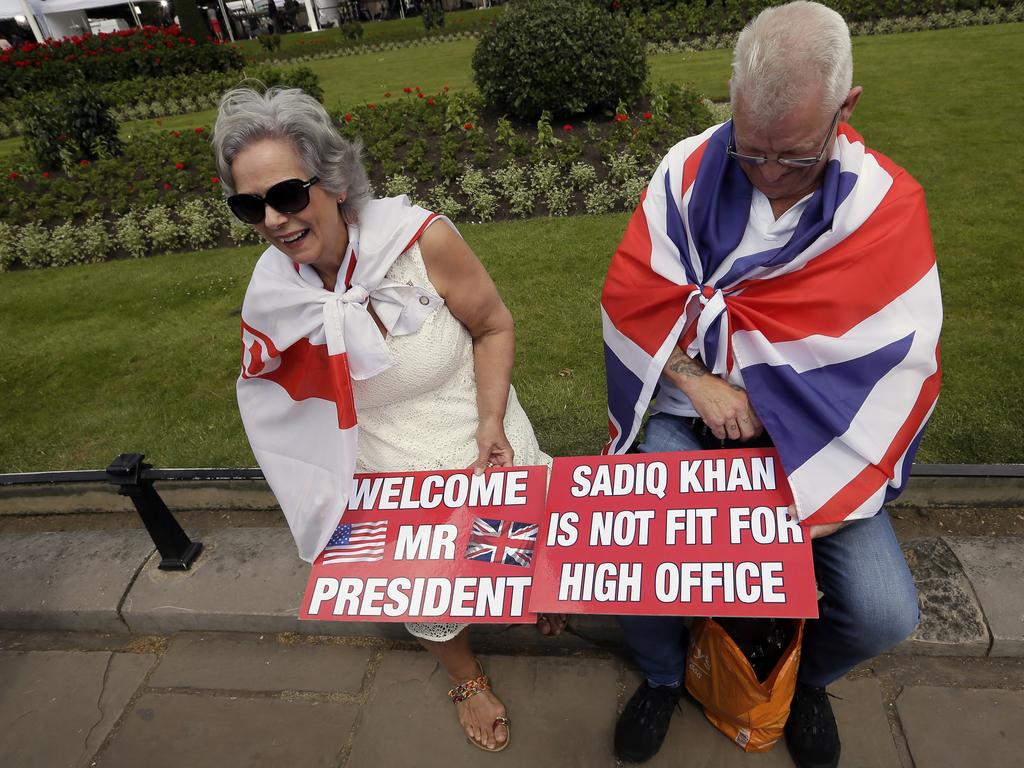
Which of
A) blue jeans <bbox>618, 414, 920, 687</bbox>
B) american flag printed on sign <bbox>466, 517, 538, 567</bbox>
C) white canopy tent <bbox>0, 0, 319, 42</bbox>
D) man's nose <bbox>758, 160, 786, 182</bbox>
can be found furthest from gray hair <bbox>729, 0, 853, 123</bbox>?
white canopy tent <bbox>0, 0, 319, 42</bbox>

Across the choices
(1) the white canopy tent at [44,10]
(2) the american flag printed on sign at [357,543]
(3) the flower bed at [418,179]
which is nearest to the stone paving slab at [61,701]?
(2) the american flag printed on sign at [357,543]

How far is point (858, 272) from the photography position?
1816 millimetres

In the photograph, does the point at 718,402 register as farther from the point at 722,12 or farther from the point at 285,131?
the point at 722,12

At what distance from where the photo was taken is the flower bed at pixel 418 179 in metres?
6.35

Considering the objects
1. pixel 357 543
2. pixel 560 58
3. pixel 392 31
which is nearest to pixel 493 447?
pixel 357 543

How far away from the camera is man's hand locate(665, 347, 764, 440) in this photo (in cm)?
200

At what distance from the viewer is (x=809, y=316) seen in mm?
1864

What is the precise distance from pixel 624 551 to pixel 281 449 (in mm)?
1157

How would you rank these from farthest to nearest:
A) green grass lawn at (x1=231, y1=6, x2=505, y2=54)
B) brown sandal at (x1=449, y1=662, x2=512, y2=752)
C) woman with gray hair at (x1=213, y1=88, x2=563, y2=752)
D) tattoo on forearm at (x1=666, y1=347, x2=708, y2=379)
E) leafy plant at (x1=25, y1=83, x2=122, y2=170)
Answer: green grass lawn at (x1=231, y1=6, x2=505, y2=54)
leafy plant at (x1=25, y1=83, x2=122, y2=170)
brown sandal at (x1=449, y1=662, x2=512, y2=752)
tattoo on forearm at (x1=666, y1=347, x2=708, y2=379)
woman with gray hair at (x1=213, y1=88, x2=563, y2=752)

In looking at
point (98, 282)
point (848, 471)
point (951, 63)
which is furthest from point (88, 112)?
point (951, 63)

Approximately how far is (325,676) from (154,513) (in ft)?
3.24

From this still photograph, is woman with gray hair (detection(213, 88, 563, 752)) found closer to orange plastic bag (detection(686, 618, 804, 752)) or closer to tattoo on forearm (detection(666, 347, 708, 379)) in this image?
tattoo on forearm (detection(666, 347, 708, 379))

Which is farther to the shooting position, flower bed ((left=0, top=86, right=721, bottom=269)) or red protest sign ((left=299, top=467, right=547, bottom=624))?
flower bed ((left=0, top=86, right=721, bottom=269))

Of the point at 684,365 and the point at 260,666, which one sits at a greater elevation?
the point at 684,365
